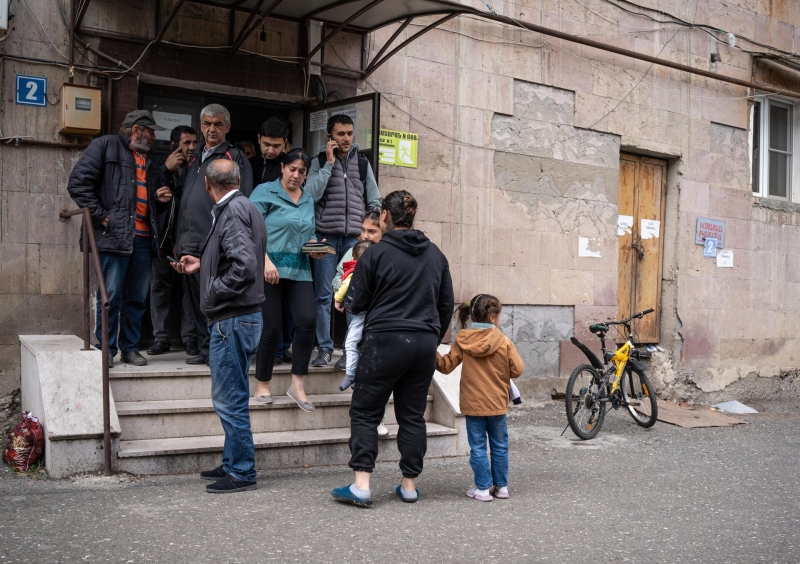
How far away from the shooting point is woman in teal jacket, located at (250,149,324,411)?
5.96 meters

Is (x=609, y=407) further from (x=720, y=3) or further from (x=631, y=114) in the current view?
(x=720, y=3)

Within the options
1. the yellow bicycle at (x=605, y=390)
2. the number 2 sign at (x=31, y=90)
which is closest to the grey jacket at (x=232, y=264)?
the number 2 sign at (x=31, y=90)

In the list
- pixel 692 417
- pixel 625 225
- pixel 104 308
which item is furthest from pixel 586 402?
pixel 104 308

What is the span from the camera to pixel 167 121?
24.7 feet

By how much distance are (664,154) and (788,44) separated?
3049 mm

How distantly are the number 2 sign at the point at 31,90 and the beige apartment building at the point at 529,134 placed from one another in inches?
0.6

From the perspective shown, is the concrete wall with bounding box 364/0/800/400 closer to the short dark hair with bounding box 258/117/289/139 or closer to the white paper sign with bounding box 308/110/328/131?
the white paper sign with bounding box 308/110/328/131

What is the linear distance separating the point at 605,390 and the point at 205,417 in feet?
12.7

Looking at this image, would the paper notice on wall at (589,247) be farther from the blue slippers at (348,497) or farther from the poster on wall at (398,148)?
the blue slippers at (348,497)

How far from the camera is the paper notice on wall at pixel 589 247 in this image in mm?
9742

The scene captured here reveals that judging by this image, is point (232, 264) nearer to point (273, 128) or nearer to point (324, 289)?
point (324, 289)

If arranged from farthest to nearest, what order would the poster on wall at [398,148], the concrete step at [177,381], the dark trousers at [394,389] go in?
1. the poster on wall at [398,148]
2. the concrete step at [177,381]
3. the dark trousers at [394,389]

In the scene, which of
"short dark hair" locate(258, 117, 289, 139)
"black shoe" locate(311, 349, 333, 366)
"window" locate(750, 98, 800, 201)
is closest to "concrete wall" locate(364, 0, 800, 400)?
"window" locate(750, 98, 800, 201)

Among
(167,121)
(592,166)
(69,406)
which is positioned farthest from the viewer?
(592,166)
